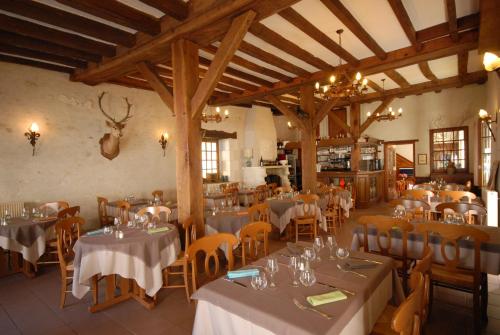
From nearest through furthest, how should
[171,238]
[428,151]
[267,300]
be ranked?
1. [267,300]
2. [171,238]
3. [428,151]

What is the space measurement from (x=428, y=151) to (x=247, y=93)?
7.02m

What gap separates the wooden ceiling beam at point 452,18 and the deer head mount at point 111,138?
6.78 metres

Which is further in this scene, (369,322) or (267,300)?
(369,322)

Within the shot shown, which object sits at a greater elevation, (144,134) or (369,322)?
(144,134)

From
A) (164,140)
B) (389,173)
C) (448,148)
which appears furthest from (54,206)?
(448,148)

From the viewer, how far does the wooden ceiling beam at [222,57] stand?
3.45 metres

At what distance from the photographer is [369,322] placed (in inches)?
71.1

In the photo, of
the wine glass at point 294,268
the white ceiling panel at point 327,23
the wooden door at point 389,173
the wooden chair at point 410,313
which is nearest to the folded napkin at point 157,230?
the wine glass at point 294,268

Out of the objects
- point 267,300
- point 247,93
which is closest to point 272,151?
point 247,93

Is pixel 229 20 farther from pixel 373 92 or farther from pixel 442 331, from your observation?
pixel 373 92

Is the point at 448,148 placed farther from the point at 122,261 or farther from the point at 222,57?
the point at 122,261

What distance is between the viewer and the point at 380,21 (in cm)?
438

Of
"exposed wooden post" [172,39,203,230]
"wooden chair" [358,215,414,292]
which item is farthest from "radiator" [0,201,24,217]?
"wooden chair" [358,215,414,292]

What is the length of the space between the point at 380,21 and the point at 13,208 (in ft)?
24.5
